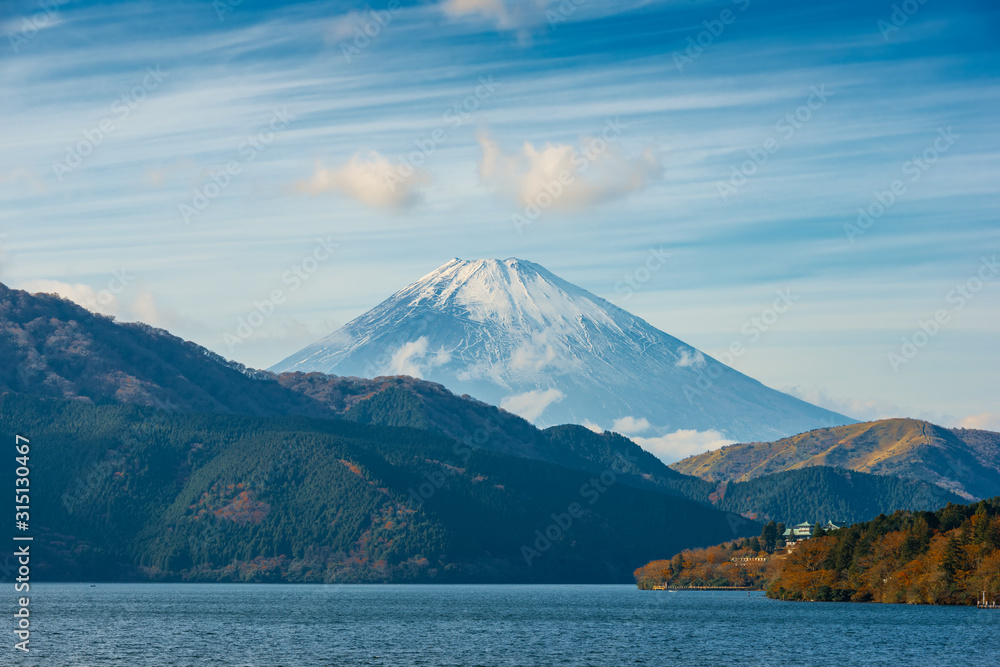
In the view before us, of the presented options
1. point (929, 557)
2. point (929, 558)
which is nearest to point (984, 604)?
point (929, 558)

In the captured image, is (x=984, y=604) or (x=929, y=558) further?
(x=929, y=558)

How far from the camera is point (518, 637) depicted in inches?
5295

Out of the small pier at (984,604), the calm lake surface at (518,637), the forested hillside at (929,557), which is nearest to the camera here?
the calm lake surface at (518,637)

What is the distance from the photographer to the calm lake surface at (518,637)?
107m

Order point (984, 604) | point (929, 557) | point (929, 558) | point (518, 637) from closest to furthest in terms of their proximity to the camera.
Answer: point (518, 637), point (984, 604), point (929, 558), point (929, 557)

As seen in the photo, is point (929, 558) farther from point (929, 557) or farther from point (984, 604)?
point (984, 604)

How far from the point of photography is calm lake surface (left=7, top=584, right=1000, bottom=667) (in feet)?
352

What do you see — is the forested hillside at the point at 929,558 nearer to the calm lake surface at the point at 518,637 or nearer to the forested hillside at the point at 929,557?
the forested hillside at the point at 929,557

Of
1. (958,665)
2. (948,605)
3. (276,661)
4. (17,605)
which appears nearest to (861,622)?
(948,605)

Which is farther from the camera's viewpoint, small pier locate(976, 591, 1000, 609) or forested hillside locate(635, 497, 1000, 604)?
forested hillside locate(635, 497, 1000, 604)

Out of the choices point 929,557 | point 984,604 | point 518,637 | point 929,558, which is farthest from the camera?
point 929,557

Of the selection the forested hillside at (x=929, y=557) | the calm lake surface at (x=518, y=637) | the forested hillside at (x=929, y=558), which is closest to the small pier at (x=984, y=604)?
the forested hillside at (x=929, y=558)

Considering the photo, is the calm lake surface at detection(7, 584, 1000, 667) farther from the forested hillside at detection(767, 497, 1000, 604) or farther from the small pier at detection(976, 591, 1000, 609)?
the forested hillside at detection(767, 497, 1000, 604)

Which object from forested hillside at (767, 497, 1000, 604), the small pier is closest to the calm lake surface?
the small pier
